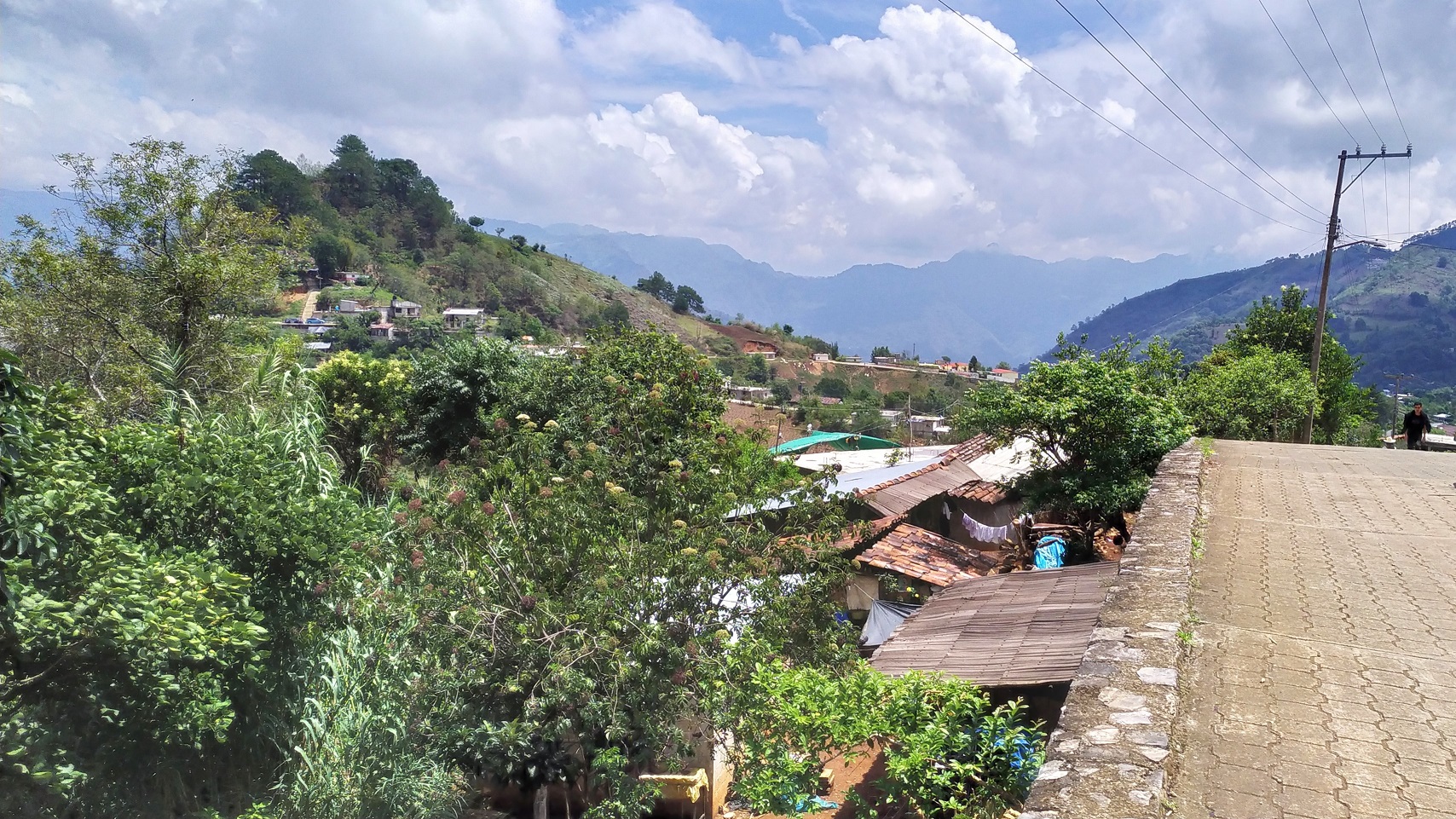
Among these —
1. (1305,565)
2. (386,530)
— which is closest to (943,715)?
(1305,565)

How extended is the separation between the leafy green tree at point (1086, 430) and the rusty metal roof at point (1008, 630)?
3326mm

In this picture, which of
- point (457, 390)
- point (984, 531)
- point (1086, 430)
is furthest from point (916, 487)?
point (457, 390)

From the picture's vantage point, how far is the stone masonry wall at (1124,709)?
9.25 feet

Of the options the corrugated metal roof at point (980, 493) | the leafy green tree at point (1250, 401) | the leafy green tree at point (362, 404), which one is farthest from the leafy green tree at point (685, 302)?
the corrugated metal roof at point (980, 493)

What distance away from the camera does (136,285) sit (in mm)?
13625

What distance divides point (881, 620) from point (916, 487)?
4840 millimetres

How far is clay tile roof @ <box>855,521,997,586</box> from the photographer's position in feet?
40.3

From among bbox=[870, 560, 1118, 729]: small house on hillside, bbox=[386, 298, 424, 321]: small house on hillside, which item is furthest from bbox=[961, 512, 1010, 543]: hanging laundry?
bbox=[386, 298, 424, 321]: small house on hillside

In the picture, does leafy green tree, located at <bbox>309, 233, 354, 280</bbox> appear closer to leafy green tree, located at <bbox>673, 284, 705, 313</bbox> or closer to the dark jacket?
leafy green tree, located at <bbox>673, 284, 705, 313</bbox>

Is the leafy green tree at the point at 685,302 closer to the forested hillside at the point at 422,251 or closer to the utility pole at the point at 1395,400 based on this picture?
the forested hillside at the point at 422,251

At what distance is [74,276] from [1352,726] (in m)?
16.5

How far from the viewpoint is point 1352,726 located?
3.49m

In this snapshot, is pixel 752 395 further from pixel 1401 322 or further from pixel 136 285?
pixel 1401 322

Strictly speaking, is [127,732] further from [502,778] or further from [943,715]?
[943,715]
